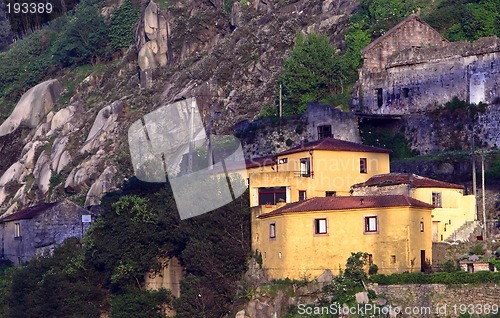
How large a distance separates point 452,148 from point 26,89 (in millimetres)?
53843

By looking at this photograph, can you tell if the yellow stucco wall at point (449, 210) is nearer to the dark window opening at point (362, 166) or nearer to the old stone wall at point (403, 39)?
the dark window opening at point (362, 166)

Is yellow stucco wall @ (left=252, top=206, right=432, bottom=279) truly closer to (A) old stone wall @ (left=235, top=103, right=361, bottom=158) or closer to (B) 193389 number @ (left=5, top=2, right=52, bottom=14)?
(A) old stone wall @ (left=235, top=103, right=361, bottom=158)

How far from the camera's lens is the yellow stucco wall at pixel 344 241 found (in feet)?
174

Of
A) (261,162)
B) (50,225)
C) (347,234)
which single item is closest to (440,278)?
(347,234)

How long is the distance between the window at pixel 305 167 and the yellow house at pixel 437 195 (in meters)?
2.31

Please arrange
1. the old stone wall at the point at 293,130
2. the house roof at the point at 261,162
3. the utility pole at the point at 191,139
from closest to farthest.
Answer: the house roof at the point at 261,162 < the old stone wall at the point at 293,130 < the utility pole at the point at 191,139

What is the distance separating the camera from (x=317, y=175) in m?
59.6

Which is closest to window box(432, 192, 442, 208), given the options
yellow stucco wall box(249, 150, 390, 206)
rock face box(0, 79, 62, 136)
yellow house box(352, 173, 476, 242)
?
yellow house box(352, 173, 476, 242)

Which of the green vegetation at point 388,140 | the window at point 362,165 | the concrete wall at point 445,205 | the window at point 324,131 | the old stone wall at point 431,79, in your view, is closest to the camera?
the concrete wall at point 445,205

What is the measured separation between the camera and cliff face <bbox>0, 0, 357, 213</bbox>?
3307 inches

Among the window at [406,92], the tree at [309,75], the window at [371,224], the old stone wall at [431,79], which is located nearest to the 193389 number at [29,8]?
the tree at [309,75]

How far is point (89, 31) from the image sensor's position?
110 metres

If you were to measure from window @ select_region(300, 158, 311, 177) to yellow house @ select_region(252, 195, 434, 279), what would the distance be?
12.8ft

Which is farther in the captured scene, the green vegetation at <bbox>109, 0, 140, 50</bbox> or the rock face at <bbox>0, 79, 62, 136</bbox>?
the green vegetation at <bbox>109, 0, 140, 50</bbox>
